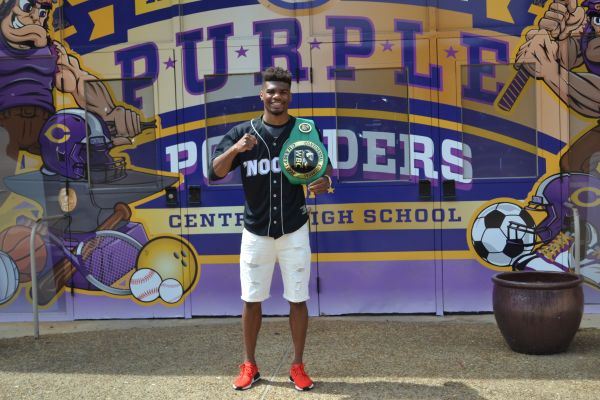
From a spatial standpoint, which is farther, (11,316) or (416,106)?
(11,316)

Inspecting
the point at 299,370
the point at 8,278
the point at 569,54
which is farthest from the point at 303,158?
the point at 8,278

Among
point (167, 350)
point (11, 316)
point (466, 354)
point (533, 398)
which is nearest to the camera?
point (533, 398)

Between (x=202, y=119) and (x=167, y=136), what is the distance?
1.20ft

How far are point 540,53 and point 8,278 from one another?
535cm

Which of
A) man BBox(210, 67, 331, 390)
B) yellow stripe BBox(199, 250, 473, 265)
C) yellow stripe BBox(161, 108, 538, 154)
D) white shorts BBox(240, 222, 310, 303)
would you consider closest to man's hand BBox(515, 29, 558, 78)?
yellow stripe BBox(161, 108, 538, 154)

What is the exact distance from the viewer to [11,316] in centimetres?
621

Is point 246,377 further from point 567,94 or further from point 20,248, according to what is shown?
point 567,94

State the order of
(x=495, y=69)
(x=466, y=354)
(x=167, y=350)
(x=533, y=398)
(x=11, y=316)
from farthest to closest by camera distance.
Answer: (x=11, y=316) < (x=495, y=69) < (x=167, y=350) < (x=466, y=354) < (x=533, y=398)

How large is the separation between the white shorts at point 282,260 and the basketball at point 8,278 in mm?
3097

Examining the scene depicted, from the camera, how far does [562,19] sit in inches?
225

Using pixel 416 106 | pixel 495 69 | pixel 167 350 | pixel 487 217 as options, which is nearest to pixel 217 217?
pixel 167 350

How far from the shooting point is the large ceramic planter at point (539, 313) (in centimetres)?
457

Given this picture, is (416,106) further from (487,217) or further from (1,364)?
(1,364)

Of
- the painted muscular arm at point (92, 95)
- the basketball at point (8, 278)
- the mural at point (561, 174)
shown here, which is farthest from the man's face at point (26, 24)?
the mural at point (561, 174)
